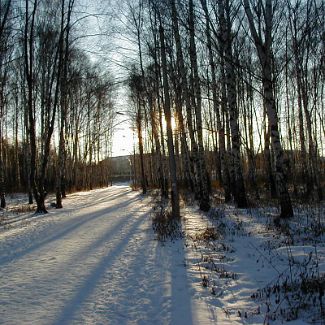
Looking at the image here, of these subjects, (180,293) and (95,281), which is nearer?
(180,293)

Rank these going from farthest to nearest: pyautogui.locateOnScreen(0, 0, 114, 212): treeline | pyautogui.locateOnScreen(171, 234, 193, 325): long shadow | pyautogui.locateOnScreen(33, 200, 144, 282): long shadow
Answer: pyautogui.locateOnScreen(0, 0, 114, 212): treeline → pyautogui.locateOnScreen(33, 200, 144, 282): long shadow → pyautogui.locateOnScreen(171, 234, 193, 325): long shadow

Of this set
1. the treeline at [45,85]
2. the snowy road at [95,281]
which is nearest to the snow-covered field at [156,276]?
the snowy road at [95,281]

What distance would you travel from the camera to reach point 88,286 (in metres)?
4.26

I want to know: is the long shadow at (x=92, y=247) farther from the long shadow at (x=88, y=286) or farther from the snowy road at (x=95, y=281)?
the long shadow at (x=88, y=286)

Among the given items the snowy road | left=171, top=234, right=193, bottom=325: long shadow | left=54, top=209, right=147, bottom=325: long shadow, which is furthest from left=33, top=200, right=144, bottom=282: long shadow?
left=171, top=234, right=193, bottom=325: long shadow

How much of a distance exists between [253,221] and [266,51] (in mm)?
4257

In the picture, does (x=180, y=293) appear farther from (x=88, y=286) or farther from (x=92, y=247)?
(x=92, y=247)

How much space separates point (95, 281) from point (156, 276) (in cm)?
82

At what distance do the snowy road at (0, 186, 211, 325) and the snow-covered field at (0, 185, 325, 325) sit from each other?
10 mm

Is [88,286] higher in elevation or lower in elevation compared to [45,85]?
lower

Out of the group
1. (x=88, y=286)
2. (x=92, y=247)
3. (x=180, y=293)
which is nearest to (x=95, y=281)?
(x=88, y=286)

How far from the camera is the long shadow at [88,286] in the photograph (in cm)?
335

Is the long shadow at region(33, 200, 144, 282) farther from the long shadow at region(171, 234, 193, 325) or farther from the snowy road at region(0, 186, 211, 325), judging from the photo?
the long shadow at region(171, 234, 193, 325)

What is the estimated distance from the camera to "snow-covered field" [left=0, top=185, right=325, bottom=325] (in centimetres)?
337
